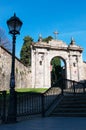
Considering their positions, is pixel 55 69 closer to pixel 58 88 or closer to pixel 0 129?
pixel 58 88

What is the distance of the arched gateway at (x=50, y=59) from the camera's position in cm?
3581

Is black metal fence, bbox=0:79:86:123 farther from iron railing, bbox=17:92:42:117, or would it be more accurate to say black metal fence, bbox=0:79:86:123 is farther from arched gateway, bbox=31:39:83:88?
arched gateway, bbox=31:39:83:88

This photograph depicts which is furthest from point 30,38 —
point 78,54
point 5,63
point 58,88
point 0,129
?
point 0,129

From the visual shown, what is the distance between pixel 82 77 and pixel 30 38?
18.3 meters

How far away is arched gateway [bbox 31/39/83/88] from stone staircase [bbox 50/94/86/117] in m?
22.8

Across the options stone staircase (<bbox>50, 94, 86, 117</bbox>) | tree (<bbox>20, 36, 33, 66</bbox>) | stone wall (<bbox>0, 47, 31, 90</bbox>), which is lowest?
stone staircase (<bbox>50, 94, 86, 117</bbox>)

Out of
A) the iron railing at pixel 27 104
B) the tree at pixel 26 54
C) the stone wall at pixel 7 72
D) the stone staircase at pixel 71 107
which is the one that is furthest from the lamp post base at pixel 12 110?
the tree at pixel 26 54

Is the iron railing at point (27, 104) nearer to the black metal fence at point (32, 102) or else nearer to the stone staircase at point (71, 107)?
the black metal fence at point (32, 102)

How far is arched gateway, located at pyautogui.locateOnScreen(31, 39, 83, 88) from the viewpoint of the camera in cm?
3581

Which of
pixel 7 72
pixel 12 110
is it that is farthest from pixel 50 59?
pixel 12 110

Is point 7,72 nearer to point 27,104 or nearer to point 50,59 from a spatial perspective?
point 50,59

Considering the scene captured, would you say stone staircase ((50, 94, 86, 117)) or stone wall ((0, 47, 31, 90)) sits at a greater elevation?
stone wall ((0, 47, 31, 90))

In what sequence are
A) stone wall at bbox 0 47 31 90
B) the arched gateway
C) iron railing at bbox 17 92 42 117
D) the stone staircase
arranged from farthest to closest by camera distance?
the arched gateway < stone wall at bbox 0 47 31 90 < the stone staircase < iron railing at bbox 17 92 42 117

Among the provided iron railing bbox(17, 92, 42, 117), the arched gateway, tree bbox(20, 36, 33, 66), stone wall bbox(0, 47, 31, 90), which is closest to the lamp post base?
iron railing bbox(17, 92, 42, 117)
